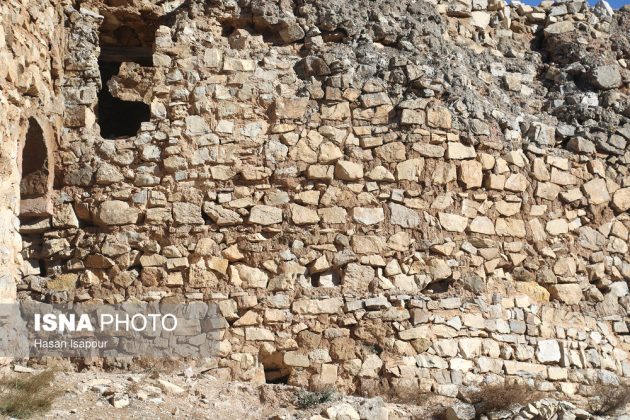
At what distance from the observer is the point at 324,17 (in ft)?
28.3

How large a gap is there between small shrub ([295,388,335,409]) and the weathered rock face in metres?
0.17

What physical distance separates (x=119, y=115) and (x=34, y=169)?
1778mm

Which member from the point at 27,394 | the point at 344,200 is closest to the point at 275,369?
the point at 344,200

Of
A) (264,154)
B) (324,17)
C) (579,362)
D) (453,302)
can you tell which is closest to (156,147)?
(264,154)

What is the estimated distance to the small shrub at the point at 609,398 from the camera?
7465 millimetres

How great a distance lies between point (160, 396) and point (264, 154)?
2382mm

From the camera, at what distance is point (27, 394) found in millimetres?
6285

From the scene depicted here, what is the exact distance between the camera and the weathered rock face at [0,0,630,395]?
772cm

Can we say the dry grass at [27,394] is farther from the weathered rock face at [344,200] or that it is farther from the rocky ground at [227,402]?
the weathered rock face at [344,200]

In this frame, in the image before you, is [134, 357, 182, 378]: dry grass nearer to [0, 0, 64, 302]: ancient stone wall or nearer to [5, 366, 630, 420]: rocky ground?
[5, 366, 630, 420]: rocky ground

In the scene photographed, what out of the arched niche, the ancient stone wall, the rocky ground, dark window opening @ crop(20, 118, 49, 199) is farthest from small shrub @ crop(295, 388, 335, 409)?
dark window opening @ crop(20, 118, 49, 199)

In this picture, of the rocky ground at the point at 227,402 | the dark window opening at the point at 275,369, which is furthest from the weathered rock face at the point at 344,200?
the rocky ground at the point at 227,402

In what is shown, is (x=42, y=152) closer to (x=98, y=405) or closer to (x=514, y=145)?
(x=98, y=405)

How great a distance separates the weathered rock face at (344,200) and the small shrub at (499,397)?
309 mm
